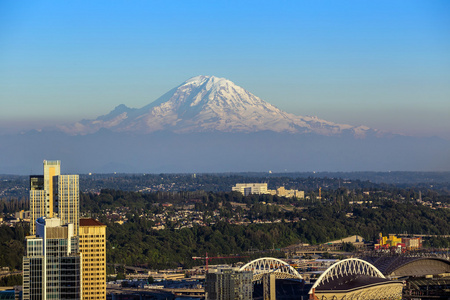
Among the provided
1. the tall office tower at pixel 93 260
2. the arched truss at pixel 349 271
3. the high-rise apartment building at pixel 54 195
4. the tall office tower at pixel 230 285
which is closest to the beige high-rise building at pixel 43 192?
the high-rise apartment building at pixel 54 195

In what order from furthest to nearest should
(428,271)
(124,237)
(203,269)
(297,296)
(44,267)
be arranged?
(124,237) → (203,269) → (428,271) → (297,296) → (44,267)

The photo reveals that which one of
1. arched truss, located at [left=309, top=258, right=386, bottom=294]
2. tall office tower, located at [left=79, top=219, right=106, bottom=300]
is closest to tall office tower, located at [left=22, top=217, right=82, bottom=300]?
tall office tower, located at [left=79, top=219, right=106, bottom=300]

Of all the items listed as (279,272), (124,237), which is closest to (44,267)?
(279,272)

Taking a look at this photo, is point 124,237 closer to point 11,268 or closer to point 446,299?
point 11,268

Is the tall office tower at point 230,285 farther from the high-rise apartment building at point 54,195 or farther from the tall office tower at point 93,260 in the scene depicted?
the high-rise apartment building at point 54,195

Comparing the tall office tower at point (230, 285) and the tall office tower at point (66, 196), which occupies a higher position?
the tall office tower at point (66, 196)

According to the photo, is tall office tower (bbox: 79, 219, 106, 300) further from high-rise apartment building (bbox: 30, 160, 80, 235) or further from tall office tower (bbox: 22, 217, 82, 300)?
tall office tower (bbox: 22, 217, 82, 300)
